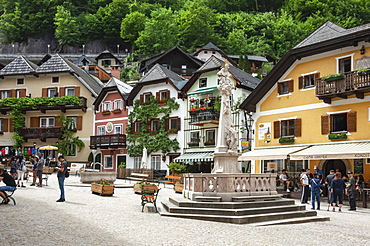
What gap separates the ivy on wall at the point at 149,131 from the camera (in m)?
42.6

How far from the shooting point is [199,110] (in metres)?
39.6

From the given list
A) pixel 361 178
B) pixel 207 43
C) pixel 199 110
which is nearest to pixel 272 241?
pixel 361 178

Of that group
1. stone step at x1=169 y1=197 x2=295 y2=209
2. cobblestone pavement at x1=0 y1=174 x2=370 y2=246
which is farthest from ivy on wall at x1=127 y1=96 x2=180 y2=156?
stone step at x1=169 y1=197 x2=295 y2=209

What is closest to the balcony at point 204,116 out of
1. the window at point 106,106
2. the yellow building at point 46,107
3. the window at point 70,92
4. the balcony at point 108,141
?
the balcony at point 108,141

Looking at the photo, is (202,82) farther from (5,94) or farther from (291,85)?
(5,94)

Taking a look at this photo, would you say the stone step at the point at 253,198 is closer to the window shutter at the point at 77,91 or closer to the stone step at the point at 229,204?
the stone step at the point at 229,204

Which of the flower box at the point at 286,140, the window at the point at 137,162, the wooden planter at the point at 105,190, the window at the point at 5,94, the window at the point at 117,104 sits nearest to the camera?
the wooden planter at the point at 105,190

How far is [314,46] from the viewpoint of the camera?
28.1 metres

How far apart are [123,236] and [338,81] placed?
18544 mm

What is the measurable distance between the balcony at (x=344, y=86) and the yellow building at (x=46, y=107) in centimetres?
2803

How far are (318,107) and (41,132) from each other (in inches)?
1192

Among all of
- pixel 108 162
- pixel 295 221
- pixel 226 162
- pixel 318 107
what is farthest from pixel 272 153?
pixel 108 162

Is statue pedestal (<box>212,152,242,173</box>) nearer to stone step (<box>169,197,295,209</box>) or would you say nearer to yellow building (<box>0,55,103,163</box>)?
stone step (<box>169,197,295,209</box>)

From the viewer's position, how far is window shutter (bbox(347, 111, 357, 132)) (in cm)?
2617
